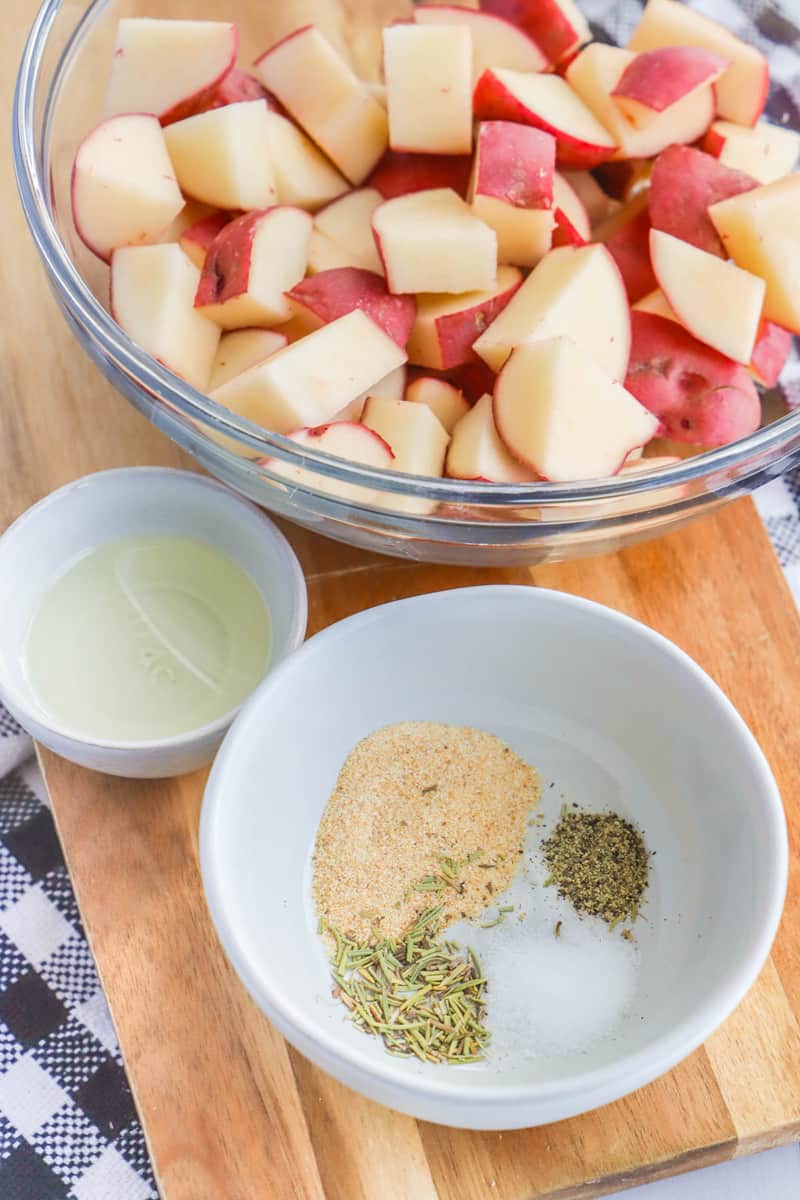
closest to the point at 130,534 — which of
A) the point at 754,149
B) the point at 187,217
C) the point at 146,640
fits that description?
the point at 146,640

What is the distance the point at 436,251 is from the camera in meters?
1.17

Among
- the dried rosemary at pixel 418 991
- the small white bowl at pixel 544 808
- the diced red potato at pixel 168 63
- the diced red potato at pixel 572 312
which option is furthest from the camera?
the diced red potato at pixel 168 63

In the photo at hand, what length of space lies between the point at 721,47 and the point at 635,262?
275 mm

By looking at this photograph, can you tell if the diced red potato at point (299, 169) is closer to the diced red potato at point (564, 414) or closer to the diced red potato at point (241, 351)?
the diced red potato at point (241, 351)

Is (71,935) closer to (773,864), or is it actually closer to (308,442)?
(308,442)

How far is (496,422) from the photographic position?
1.12 metres

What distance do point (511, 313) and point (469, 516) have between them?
25cm

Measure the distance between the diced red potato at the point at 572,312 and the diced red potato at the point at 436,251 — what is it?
5cm

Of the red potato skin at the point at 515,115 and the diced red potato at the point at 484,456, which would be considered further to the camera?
the red potato skin at the point at 515,115

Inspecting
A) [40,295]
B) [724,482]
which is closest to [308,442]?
[724,482]

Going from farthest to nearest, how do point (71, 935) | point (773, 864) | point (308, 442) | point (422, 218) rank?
point (71, 935) → point (422, 218) → point (308, 442) → point (773, 864)

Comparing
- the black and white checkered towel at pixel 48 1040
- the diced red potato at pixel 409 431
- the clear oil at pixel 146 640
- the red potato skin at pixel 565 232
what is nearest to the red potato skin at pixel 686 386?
the red potato skin at pixel 565 232

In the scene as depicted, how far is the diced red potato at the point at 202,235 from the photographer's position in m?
1.25

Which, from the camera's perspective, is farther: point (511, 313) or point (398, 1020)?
point (511, 313)
